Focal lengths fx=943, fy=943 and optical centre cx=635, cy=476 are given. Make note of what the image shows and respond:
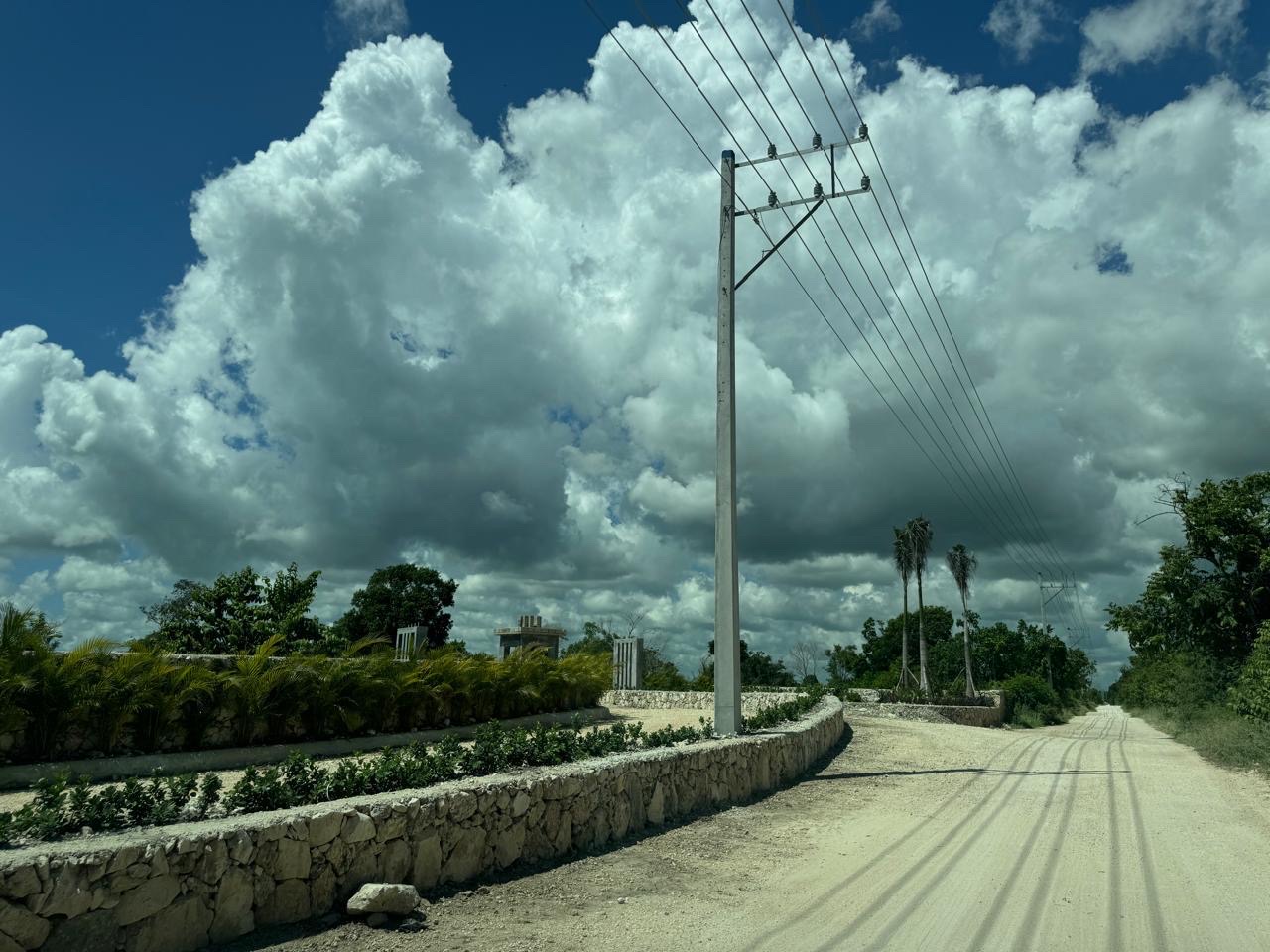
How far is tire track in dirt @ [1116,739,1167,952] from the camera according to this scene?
22.6 ft

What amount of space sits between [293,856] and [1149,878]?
7571 mm

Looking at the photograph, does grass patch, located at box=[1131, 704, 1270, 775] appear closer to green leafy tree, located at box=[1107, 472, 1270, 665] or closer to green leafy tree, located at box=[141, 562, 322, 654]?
green leafy tree, located at box=[1107, 472, 1270, 665]

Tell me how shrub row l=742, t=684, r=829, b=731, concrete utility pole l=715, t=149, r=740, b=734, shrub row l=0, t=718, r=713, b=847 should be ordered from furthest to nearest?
shrub row l=742, t=684, r=829, b=731 < concrete utility pole l=715, t=149, r=740, b=734 < shrub row l=0, t=718, r=713, b=847

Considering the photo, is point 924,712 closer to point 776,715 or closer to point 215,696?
point 776,715

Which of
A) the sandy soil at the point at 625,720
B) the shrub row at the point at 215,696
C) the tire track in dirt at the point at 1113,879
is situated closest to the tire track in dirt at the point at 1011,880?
the tire track in dirt at the point at 1113,879

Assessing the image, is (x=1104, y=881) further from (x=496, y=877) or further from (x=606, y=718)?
(x=606, y=718)

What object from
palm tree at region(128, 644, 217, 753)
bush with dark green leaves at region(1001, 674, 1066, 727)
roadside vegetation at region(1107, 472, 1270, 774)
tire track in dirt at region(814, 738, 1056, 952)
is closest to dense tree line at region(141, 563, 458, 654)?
palm tree at region(128, 644, 217, 753)

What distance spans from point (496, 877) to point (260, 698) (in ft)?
27.7

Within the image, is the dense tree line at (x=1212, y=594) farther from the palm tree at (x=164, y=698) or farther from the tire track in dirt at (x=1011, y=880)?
the palm tree at (x=164, y=698)

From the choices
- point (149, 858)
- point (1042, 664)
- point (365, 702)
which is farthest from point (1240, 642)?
point (1042, 664)

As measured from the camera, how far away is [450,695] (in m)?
19.9

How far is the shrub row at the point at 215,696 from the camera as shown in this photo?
1216cm

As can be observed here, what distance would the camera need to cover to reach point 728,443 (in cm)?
1535

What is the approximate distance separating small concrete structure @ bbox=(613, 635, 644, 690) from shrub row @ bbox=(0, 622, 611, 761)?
52.6 feet
